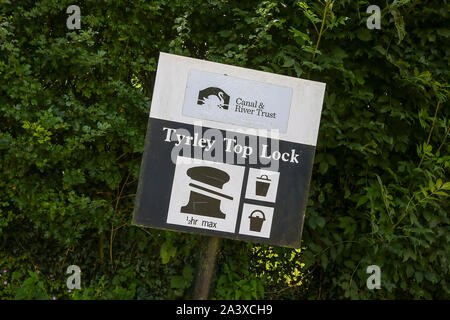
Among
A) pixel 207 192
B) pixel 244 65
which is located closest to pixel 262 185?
pixel 207 192

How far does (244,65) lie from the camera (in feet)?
9.86

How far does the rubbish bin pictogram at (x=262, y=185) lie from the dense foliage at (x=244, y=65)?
32.6 inches

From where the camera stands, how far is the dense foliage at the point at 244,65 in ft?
9.22

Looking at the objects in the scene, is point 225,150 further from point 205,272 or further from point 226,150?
point 205,272

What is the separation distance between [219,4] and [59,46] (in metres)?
1.20

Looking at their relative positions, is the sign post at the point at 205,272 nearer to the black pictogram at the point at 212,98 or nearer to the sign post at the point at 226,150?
the sign post at the point at 226,150

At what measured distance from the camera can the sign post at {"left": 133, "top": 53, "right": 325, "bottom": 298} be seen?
2203mm

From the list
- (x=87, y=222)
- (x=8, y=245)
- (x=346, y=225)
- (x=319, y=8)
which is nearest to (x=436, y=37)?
(x=319, y=8)

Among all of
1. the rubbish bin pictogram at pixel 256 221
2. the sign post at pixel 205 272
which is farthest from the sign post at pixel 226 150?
the sign post at pixel 205 272

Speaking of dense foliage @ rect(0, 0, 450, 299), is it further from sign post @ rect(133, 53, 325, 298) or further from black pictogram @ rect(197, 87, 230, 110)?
black pictogram @ rect(197, 87, 230, 110)

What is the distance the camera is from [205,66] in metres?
2.22

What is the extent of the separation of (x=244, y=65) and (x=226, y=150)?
1.02 metres
